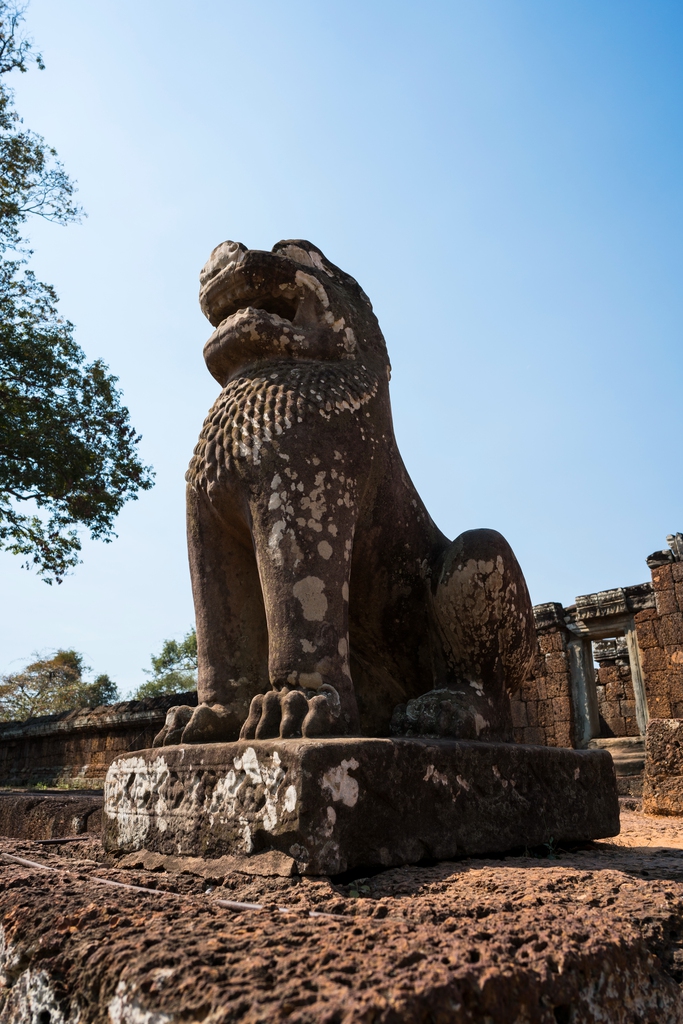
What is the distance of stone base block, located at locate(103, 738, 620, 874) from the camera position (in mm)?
1522

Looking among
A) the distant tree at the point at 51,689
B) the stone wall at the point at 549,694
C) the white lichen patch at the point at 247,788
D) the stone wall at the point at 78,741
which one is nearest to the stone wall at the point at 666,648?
the stone wall at the point at 549,694

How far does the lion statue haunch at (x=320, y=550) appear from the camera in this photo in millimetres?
2027

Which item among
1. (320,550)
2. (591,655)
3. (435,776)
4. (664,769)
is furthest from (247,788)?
(591,655)

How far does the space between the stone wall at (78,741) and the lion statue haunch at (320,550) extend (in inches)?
218

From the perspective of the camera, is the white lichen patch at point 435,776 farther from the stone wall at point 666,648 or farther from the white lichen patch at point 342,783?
the stone wall at point 666,648

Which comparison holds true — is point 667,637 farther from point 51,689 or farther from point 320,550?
point 51,689

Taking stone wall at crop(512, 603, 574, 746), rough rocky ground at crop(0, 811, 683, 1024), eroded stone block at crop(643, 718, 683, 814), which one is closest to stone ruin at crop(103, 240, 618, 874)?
rough rocky ground at crop(0, 811, 683, 1024)

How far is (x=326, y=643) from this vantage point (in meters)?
1.97

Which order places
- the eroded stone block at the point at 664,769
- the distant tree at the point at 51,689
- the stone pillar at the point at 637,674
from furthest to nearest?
1. the distant tree at the point at 51,689
2. the stone pillar at the point at 637,674
3. the eroded stone block at the point at 664,769

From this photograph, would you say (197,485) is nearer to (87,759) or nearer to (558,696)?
(87,759)

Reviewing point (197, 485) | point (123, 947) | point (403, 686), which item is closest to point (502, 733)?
point (403, 686)

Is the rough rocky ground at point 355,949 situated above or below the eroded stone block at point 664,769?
above

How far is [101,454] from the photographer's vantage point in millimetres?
12125

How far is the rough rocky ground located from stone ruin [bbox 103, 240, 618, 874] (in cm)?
17
